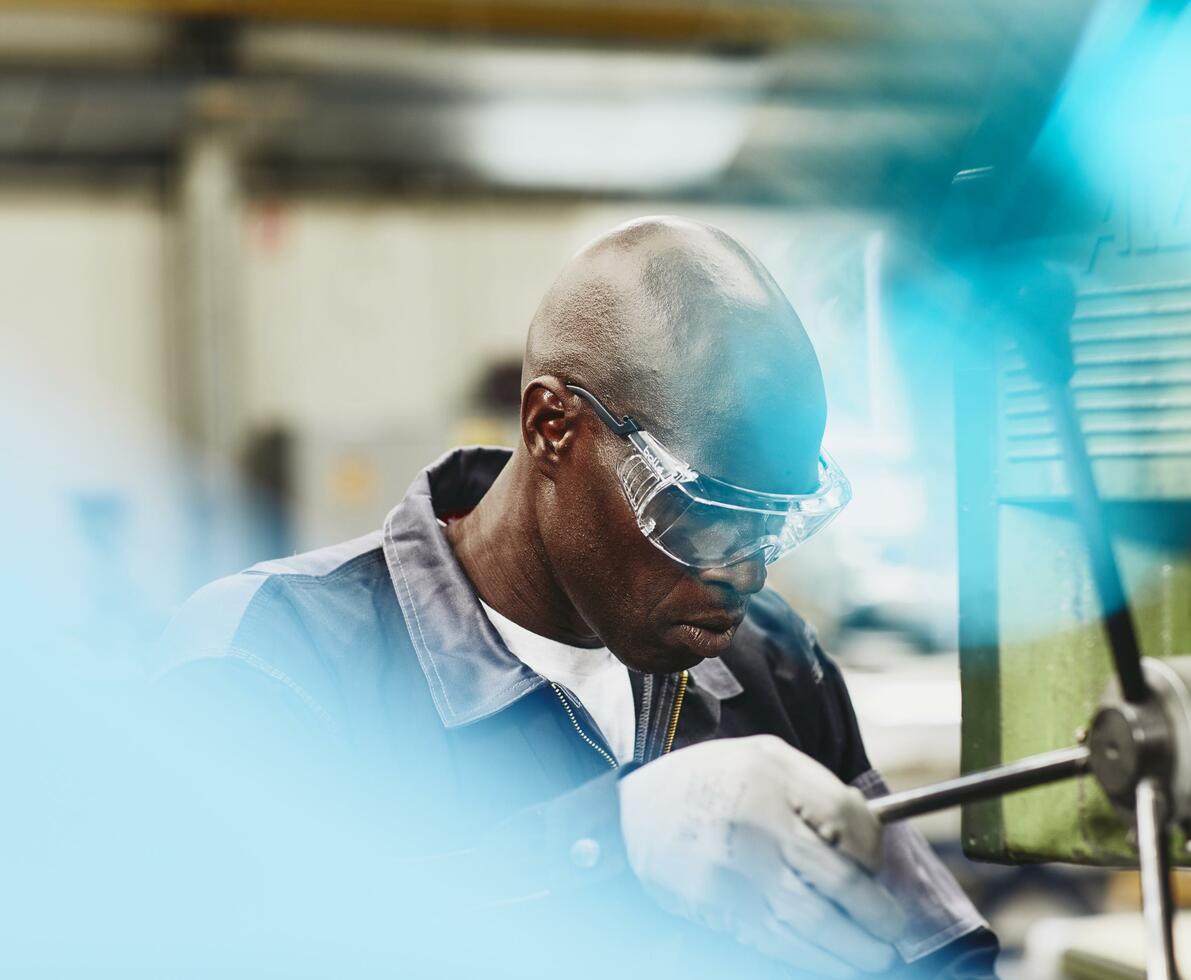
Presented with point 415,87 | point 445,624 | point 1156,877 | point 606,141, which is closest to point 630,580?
point 445,624

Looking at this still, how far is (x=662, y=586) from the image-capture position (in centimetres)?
104

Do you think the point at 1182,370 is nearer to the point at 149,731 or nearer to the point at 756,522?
the point at 756,522

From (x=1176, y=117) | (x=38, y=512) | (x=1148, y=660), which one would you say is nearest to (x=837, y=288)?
(x=1176, y=117)

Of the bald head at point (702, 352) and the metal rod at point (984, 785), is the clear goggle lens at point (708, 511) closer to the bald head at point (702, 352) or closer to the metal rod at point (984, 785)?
the bald head at point (702, 352)

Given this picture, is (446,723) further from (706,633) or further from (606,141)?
(606,141)

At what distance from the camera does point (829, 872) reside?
0.77m

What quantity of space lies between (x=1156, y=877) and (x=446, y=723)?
1.74 ft

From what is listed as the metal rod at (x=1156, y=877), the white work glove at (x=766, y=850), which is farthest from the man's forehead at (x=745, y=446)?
the metal rod at (x=1156, y=877)

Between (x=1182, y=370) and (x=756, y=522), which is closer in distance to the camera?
(x=1182, y=370)

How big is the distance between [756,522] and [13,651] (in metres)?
0.53

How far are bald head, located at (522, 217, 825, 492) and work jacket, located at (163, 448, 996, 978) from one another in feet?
0.74

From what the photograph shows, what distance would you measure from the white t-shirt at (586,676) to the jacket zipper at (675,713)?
28 millimetres

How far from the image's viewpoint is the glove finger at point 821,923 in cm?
79

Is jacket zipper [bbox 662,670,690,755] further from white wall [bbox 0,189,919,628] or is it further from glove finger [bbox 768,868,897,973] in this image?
white wall [bbox 0,189,919,628]
